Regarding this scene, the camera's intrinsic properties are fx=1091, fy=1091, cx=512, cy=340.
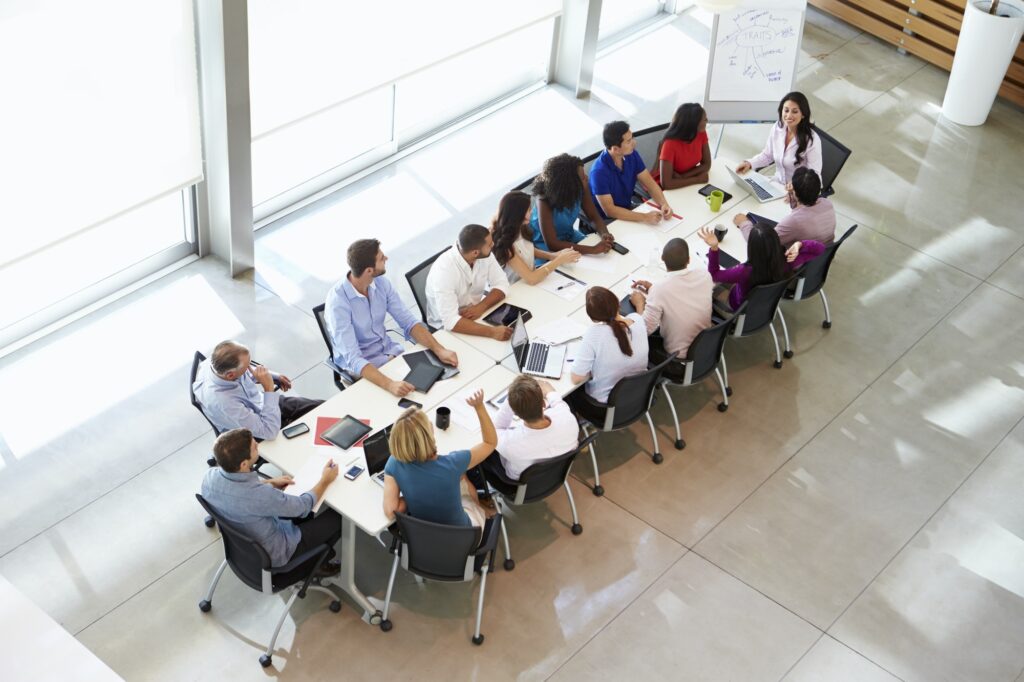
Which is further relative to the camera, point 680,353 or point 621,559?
point 680,353

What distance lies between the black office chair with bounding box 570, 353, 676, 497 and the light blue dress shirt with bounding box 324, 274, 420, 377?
105cm

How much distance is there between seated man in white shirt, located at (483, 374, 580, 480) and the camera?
5191 millimetres

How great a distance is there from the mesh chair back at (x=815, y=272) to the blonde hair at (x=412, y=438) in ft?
10.3

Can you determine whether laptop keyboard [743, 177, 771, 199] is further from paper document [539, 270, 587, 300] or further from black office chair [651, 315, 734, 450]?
paper document [539, 270, 587, 300]

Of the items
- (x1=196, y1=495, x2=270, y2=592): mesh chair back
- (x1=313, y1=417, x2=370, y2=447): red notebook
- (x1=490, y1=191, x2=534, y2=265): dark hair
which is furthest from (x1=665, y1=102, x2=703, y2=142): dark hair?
(x1=196, y1=495, x2=270, y2=592): mesh chair back

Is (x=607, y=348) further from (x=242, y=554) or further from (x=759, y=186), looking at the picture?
(x=759, y=186)

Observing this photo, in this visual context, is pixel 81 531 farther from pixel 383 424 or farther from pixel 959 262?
pixel 959 262

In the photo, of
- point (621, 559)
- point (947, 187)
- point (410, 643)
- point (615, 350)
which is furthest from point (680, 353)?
point (947, 187)

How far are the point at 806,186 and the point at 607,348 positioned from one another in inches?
79.6

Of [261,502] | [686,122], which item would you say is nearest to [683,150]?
[686,122]

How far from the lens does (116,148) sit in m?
6.42

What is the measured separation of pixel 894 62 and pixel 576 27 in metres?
3.52

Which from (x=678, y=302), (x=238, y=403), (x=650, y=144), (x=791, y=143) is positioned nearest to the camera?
(x=238, y=403)

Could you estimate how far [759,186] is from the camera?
7.52m
